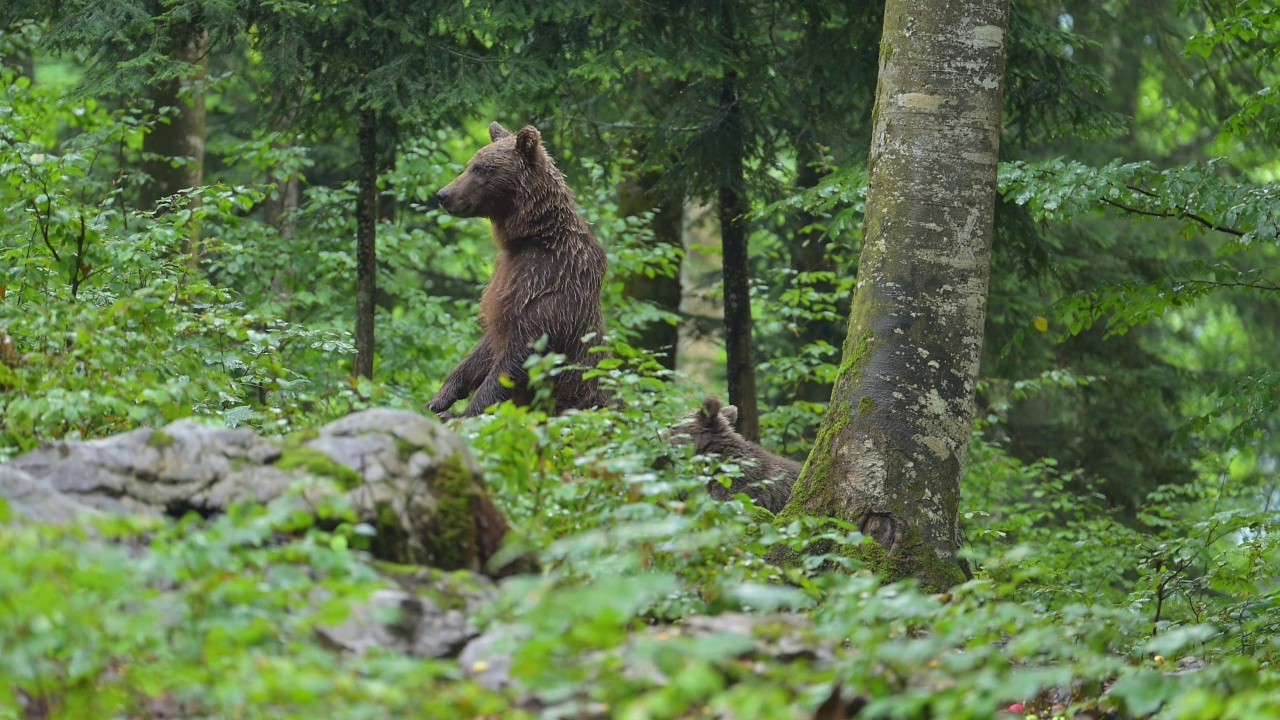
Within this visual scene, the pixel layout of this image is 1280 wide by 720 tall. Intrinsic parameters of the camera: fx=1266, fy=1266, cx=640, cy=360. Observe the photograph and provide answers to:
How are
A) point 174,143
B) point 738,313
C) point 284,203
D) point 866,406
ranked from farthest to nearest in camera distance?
1. point 284,203
2. point 174,143
3. point 738,313
4. point 866,406

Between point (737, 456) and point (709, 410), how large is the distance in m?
0.36

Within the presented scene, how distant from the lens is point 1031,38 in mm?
9711

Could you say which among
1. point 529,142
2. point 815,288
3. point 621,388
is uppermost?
point 529,142

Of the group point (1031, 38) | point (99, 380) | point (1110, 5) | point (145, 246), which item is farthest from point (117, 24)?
point (1110, 5)

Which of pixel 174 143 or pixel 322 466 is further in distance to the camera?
pixel 174 143

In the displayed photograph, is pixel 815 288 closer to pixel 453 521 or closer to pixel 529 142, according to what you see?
pixel 529 142

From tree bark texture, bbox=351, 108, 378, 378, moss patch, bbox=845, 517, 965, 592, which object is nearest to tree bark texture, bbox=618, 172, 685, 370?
tree bark texture, bbox=351, 108, 378, 378

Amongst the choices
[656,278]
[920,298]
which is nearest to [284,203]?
[656,278]

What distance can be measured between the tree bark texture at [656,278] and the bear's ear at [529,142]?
5.22 metres

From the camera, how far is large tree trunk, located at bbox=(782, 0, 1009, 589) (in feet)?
20.4

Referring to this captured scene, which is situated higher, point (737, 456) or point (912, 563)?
point (737, 456)

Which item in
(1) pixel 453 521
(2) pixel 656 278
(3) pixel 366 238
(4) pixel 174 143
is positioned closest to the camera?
(1) pixel 453 521

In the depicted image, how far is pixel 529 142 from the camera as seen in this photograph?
8922 millimetres

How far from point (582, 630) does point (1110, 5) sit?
597 inches
